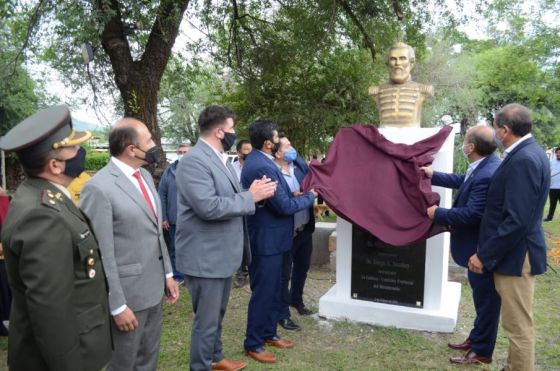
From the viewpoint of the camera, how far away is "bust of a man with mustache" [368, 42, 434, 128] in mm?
4562

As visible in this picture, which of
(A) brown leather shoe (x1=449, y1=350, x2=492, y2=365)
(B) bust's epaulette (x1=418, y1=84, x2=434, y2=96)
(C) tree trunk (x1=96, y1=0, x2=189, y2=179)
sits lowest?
(A) brown leather shoe (x1=449, y1=350, x2=492, y2=365)

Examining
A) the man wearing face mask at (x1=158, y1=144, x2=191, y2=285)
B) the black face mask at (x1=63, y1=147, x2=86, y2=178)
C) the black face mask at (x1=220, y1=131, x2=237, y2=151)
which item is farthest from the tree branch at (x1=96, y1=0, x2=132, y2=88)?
the black face mask at (x1=63, y1=147, x2=86, y2=178)

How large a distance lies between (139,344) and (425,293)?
2897 mm

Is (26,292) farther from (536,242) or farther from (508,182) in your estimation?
(536,242)

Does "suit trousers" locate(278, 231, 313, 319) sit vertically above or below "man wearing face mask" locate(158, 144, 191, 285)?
below

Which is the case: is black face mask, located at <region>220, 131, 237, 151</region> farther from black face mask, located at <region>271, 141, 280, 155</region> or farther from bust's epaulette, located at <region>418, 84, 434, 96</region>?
bust's epaulette, located at <region>418, 84, 434, 96</region>

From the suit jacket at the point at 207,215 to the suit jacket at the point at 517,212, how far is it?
1.71 metres

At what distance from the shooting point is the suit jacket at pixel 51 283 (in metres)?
1.72

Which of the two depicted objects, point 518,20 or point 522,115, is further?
point 518,20

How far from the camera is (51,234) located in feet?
5.76

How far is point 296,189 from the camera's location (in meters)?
4.45

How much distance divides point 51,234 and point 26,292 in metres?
0.24

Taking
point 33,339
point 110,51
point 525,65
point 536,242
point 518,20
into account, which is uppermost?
point 518,20

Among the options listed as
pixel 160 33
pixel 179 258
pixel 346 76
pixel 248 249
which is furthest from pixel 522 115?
pixel 346 76
